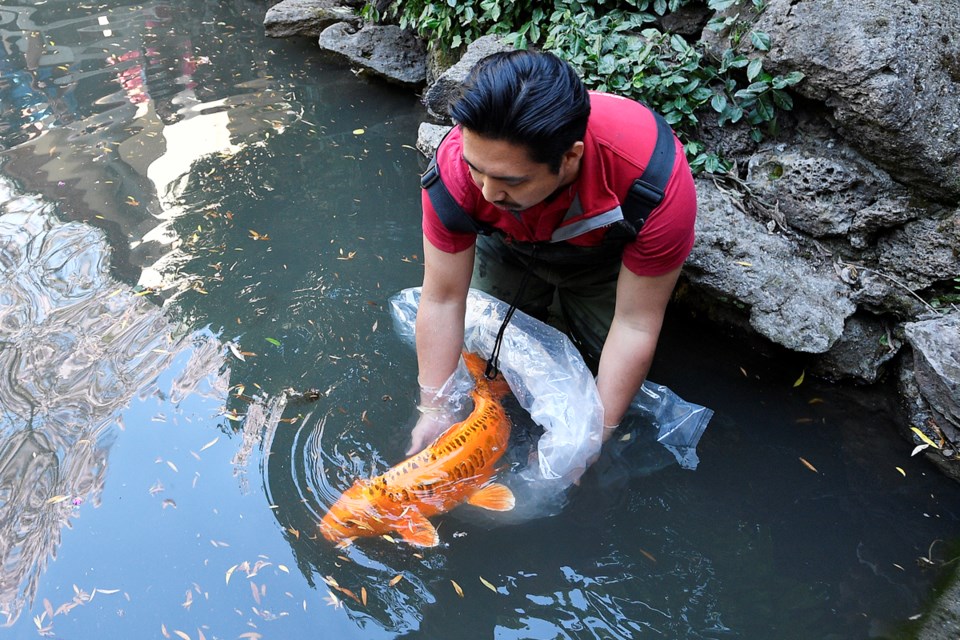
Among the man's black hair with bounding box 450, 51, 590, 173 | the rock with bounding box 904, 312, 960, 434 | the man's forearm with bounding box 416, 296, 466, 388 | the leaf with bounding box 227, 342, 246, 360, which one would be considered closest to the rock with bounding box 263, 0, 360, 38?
the leaf with bounding box 227, 342, 246, 360

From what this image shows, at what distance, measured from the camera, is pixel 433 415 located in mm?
2992

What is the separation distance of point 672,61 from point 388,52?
277 cm

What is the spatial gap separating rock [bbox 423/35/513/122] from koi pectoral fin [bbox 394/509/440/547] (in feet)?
8.59

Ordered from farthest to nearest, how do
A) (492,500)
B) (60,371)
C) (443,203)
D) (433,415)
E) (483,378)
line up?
1. (60,371)
2. (483,378)
3. (433,415)
4. (492,500)
5. (443,203)

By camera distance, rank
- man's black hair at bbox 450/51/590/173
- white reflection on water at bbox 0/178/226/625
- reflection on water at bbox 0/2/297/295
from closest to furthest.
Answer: man's black hair at bbox 450/51/590/173 → white reflection on water at bbox 0/178/226/625 → reflection on water at bbox 0/2/297/295

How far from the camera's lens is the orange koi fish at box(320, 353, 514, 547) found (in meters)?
2.63

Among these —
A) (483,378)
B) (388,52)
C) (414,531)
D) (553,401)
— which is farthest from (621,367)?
(388,52)

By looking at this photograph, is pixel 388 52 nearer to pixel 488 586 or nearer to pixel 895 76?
pixel 895 76

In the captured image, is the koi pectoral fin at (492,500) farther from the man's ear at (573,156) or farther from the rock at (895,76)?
the rock at (895,76)

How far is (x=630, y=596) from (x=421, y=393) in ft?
3.59

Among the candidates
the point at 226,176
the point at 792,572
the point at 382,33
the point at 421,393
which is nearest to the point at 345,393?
the point at 421,393

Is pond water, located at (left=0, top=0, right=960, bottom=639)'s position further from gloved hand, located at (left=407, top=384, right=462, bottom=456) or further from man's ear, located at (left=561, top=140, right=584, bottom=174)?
man's ear, located at (left=561, top=140, right=584, bottom=174)

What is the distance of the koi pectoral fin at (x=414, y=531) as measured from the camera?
264 cm

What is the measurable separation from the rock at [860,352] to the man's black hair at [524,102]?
2.09 m
